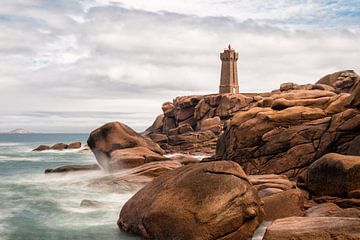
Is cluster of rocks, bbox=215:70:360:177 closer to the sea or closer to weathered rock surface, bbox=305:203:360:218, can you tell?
weathered rock surface, bbox=305:203:360:218

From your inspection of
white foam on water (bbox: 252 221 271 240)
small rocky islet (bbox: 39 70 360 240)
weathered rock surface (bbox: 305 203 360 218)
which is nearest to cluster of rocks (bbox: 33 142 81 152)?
small rocky islet (bbox: 39 70 360 240)

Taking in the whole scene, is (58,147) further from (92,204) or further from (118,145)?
(92,204)

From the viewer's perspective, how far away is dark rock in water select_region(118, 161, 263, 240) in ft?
45.6

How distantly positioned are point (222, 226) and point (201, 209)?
0.87m

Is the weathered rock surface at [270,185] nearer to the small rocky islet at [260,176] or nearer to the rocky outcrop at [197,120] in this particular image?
the small rocky islet at [260,176]

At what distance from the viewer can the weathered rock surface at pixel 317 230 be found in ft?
34.0

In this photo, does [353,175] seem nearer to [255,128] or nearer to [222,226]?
[222,226]

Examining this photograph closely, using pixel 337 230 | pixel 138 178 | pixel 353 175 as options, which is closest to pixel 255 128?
pixel 138 178

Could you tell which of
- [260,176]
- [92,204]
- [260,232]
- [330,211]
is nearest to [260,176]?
[260,176]

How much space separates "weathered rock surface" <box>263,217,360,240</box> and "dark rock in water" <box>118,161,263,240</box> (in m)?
2.62

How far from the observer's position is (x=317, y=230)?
10656 millimetres

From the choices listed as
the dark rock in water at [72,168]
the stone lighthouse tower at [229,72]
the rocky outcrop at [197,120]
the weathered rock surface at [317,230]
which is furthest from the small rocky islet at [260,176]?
the stone lighthouse tower at [229,72]

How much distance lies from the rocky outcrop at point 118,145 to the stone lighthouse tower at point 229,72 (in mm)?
52272

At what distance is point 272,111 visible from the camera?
97.2 feet
